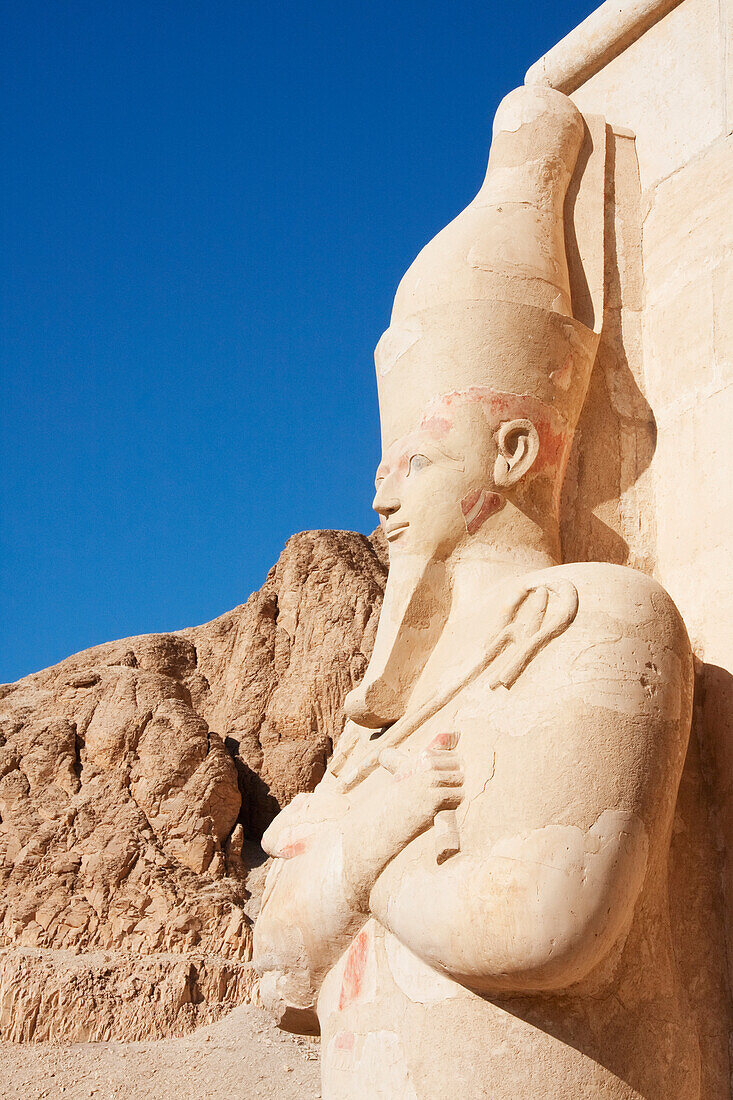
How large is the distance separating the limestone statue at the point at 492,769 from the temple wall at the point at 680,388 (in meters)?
0.18

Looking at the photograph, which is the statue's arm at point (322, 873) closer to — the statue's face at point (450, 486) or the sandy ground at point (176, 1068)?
the statue's face at point (450, 486)

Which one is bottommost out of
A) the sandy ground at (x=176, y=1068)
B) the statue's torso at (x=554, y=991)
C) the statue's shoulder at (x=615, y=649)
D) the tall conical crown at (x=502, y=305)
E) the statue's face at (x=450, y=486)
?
the sandy ground at (x=176, y=1068)

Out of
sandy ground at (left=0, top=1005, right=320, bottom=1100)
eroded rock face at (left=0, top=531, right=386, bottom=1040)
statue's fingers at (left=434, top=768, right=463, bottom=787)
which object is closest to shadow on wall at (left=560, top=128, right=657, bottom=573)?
statue's fingers at (left=434, top=768, right=463, bottom=787)

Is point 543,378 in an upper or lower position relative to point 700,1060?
upper

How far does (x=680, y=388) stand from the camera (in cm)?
363

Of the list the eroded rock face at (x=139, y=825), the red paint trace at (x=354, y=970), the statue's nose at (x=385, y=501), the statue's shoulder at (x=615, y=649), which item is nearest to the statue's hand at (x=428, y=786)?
the statue's shoulder at (x=615, y=649)

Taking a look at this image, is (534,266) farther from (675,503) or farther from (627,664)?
(627,664)

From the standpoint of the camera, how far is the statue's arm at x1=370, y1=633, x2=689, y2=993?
2.54 meters

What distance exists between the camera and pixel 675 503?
11.7 ft

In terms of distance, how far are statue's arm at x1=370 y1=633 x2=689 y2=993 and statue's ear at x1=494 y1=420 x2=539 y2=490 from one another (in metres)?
0.76

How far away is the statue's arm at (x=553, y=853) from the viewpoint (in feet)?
8.33

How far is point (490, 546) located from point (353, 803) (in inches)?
32.7

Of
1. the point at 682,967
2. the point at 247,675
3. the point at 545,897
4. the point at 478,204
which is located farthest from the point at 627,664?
the point at 247,675

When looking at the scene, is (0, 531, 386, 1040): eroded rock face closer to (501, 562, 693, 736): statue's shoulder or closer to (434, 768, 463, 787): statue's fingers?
(434, 768, 463, 787): statue's fingers
